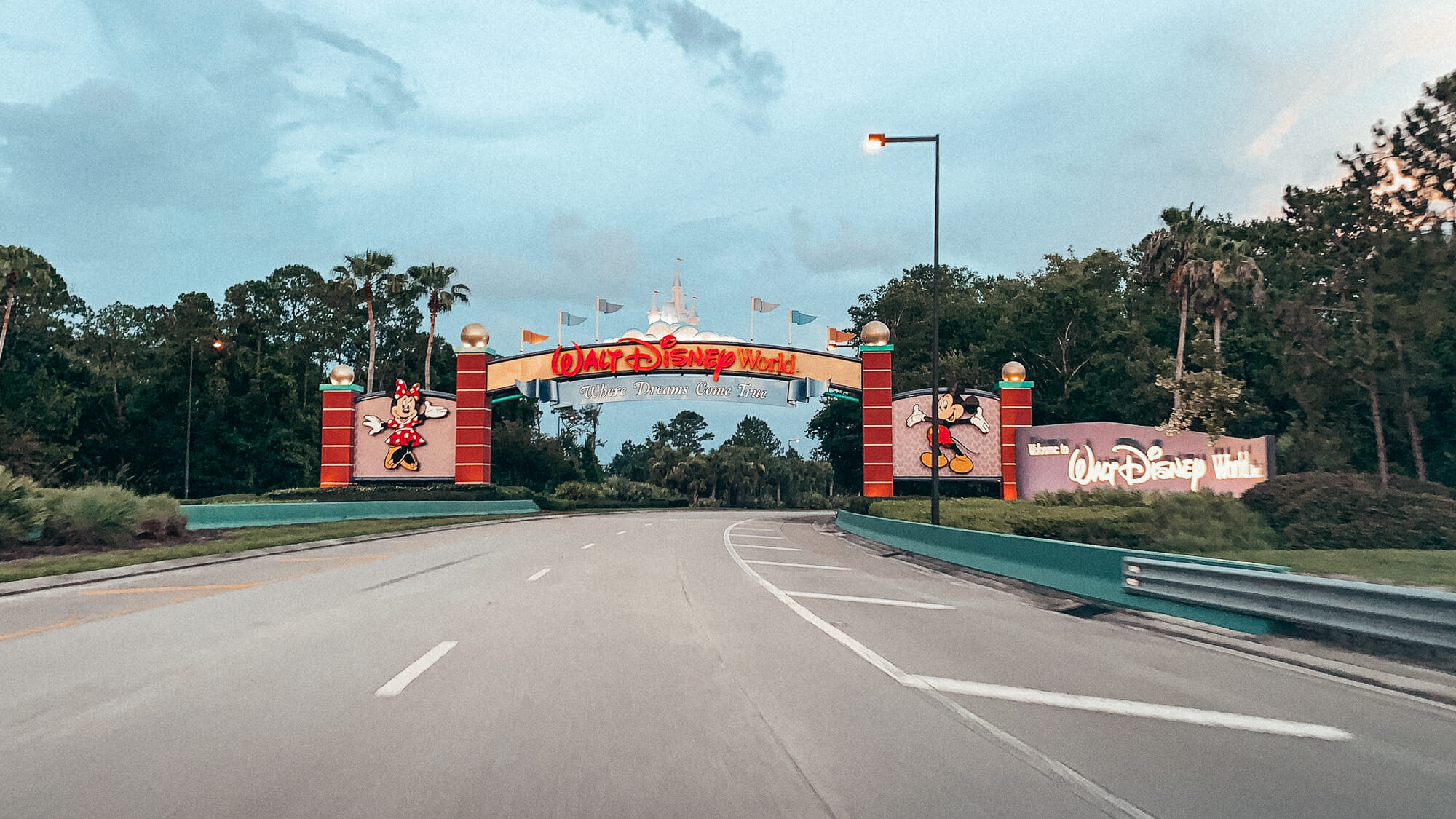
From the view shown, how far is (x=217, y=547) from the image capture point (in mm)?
21172

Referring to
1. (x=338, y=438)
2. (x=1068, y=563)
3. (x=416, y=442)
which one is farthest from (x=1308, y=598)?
(x=338, y=438)

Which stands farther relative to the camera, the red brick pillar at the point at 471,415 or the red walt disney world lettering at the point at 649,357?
the red brick pillar at the point at 471,415

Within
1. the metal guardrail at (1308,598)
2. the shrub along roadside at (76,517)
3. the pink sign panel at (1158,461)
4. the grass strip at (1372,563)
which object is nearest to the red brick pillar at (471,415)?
the shrub along roadside at (76,517)

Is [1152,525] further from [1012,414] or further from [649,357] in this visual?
[649,357]

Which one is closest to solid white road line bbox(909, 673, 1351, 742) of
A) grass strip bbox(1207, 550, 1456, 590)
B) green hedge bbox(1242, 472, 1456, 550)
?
grass strip bbox(1207, 550, 1456, 590)

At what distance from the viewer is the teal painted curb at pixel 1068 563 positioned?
10805mm

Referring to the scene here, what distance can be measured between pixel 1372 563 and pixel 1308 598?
847cm

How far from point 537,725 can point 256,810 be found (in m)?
1.84

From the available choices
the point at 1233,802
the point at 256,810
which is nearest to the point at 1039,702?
the point at 1233,802

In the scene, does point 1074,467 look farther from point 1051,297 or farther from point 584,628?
point 584,628

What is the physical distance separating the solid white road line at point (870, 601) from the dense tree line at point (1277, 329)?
76.2ft

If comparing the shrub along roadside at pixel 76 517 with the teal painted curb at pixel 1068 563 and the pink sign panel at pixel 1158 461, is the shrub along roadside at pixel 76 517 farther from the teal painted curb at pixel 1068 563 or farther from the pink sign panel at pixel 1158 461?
the pink sign panel at pixel 1158 461

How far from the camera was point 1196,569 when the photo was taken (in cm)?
1086

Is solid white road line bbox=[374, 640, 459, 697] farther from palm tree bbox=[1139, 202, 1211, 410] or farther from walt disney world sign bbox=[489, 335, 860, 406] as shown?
palm tree bbox=[1139, 202, 1211, 410]
